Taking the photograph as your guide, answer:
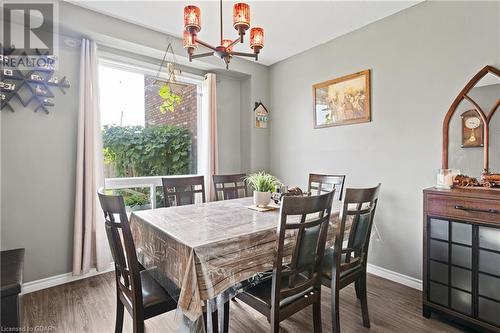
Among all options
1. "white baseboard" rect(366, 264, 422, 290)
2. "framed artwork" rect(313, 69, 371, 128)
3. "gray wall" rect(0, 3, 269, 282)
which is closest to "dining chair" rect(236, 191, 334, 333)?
"white baseboard" rect(366, 264, 422, 290)

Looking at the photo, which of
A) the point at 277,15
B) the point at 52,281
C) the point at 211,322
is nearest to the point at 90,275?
the point at 52,281

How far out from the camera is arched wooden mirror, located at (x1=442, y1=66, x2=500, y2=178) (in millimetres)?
2047

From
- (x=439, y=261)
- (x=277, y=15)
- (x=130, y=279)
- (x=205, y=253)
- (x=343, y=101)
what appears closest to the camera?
(x=205, y=253)

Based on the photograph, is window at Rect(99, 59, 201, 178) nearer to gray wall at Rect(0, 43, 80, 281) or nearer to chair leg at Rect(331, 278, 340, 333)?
gray wall at Rect(0, 43, 80, 281)

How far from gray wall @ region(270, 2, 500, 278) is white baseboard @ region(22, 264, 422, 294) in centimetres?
6

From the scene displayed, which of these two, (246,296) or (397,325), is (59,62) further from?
(397,325)

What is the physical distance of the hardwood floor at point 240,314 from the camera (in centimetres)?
193

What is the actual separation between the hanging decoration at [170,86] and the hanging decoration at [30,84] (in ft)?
3.25

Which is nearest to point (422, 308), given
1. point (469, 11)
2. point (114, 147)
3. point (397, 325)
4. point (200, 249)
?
point (397, 325)

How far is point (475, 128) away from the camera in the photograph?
2.14 meters

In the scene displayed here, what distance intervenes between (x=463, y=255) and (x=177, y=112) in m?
3.36

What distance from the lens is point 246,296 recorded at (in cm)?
154

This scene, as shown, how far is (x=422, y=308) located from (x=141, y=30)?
379 centimetres

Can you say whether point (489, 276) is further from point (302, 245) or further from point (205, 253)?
point (205, 253)
